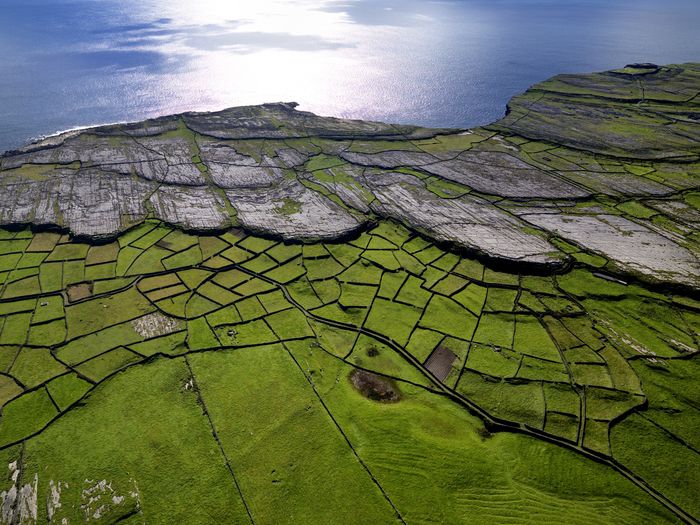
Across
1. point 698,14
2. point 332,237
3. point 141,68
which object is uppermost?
point 698,14

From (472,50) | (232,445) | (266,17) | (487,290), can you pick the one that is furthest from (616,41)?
(232,445)

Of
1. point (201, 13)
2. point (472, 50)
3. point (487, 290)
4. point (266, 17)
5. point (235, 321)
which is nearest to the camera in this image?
point (235, 321)

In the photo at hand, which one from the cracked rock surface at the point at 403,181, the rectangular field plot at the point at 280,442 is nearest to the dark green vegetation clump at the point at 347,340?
the rectangular field plot at the point at 280,442

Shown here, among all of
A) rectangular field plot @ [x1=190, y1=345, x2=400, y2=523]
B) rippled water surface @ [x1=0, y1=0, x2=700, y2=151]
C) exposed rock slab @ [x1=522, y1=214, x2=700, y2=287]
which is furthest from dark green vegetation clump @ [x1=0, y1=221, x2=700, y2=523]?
rippled water surface @ [x1=0, y1=0, x2=700, y2=151]

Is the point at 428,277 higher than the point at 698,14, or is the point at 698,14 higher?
the point at 698,14

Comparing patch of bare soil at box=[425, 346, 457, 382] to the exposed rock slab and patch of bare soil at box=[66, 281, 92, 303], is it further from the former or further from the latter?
patch of bare soil at box=[66, 281, 92, 303]

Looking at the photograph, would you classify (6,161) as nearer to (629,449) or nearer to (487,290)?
(487,290)

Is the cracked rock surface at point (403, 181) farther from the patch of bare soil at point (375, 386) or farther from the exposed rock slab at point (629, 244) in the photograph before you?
the patch of bare soil at point (375, 386)

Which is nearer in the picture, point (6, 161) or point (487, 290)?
point (487, 290)
